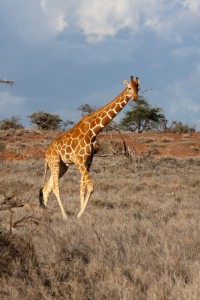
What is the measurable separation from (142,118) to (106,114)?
4175cm

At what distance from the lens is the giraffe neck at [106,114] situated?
10.2 meters

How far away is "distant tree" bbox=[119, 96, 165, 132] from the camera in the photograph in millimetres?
50250

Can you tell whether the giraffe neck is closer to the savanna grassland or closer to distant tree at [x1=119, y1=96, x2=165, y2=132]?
the savanna grassland

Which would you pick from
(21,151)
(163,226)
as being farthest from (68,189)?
(21,151)

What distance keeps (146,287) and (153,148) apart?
94.4 feet

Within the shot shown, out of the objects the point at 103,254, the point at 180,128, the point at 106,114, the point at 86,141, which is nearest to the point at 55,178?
the point at 86,141

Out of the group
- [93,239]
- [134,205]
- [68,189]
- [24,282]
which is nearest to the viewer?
[24,282]

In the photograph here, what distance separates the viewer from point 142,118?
2034 inches

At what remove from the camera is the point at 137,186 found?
14.9m

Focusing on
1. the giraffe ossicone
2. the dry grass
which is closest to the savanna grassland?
the dry grass

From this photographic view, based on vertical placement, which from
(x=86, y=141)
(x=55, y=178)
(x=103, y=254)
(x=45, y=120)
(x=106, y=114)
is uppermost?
(x=45, y=120)

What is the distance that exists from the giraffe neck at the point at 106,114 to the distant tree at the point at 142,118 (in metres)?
38.9

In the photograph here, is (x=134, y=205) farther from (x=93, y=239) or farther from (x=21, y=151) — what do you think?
(x=21, y=151)

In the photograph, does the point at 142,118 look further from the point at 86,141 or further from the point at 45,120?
the point at 86,141
